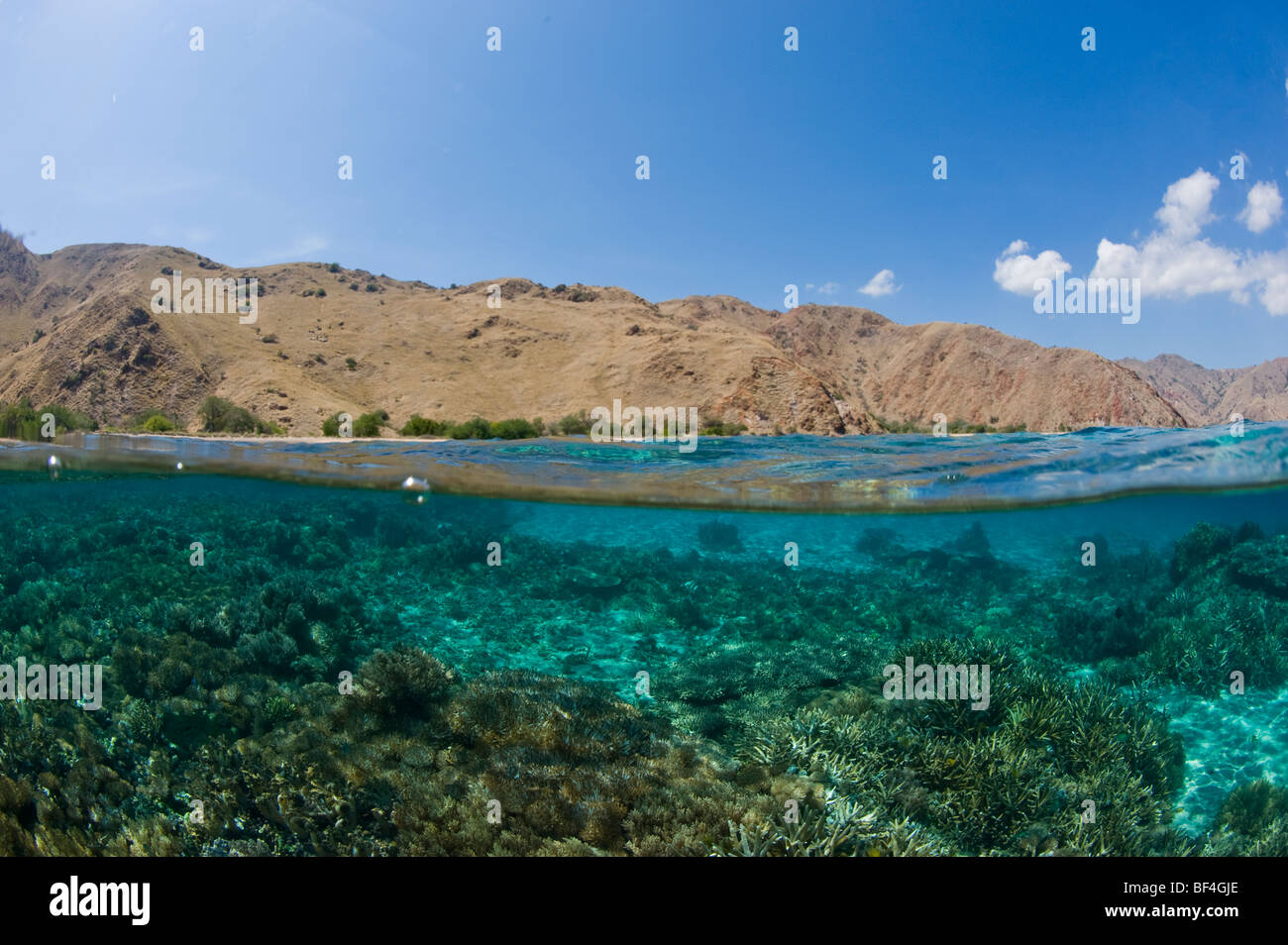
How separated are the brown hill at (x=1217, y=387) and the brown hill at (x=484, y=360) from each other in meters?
41.7

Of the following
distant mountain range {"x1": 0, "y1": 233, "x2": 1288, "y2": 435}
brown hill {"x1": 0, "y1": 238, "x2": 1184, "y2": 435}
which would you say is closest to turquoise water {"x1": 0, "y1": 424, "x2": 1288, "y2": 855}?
brown hill {"x1": 0, "y1": 238, "x2": 1184, "y2": 435}

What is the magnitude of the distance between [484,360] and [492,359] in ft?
2.10

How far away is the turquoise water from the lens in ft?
18.6

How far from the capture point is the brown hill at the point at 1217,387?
80.6 metres

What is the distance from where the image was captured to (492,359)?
153 ft

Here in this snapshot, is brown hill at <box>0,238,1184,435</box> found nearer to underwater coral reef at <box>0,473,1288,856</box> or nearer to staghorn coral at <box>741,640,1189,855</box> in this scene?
underwater coral reef at <box>0,473,1288,856</box>

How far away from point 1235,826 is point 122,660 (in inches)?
560

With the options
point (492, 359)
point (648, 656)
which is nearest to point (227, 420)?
point (492, 359)

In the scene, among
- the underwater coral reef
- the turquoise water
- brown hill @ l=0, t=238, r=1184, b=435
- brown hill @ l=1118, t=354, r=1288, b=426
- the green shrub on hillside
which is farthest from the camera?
brown hill @ l=1118, t=354, r=1288, b=426

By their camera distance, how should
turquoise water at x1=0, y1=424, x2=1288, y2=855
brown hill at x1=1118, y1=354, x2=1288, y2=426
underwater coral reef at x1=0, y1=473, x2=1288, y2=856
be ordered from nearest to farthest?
underwater coral reef at x1=0, y1=473, x2=1288, y2=856 → turquoise water at x1=0, y1=424, x2=1288, y2=855 → brown hill at x1=1118, y1=354, x2=1288, y2=426

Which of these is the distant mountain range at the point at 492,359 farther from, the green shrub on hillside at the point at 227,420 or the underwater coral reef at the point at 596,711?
the underwater coral reef at the point at 596,711

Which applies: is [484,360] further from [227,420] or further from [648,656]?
[648,656]

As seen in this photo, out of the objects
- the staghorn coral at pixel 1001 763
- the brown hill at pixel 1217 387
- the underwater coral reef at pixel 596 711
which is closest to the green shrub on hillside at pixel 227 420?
the underwater coral reef at pixel 596 711

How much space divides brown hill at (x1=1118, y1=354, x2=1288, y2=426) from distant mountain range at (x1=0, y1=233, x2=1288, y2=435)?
3.61 m
